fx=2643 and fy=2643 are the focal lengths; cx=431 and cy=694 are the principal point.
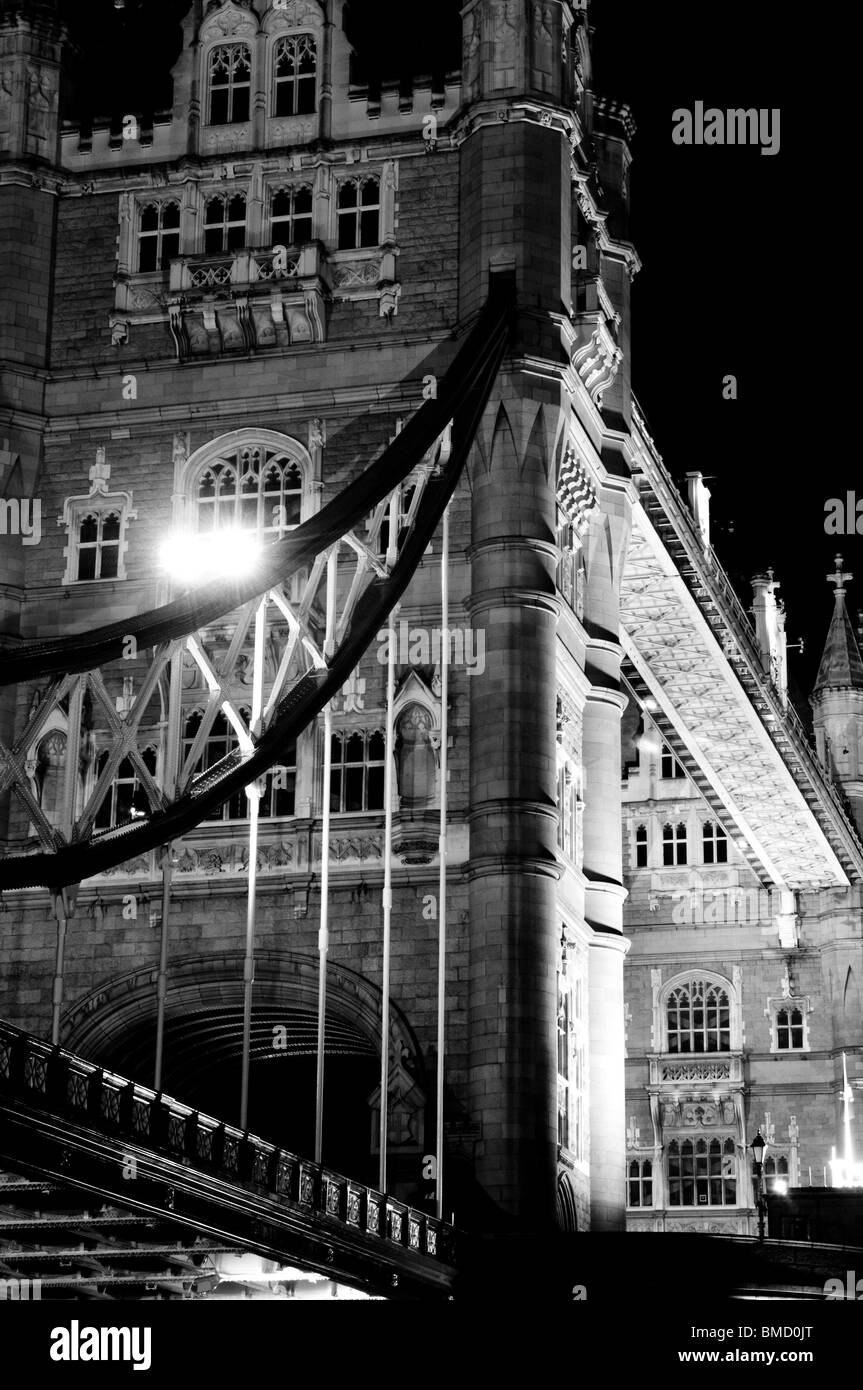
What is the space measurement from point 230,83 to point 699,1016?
122ft

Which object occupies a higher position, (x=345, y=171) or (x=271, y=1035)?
(x=345, y=171)

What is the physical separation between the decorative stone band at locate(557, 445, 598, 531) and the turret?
34.9 meters

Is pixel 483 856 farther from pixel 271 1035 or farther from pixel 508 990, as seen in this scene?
pixel 271 1035

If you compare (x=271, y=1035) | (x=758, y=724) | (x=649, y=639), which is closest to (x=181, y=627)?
(x=271, y=1035)

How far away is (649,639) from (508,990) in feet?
86.0

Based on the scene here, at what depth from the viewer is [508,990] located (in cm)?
4806

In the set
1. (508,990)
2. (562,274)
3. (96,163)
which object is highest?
(96,163)

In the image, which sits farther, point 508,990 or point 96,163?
point 96,163

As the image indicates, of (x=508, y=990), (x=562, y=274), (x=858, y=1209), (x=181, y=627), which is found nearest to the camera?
(x=181, y=627)

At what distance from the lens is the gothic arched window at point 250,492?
174ft

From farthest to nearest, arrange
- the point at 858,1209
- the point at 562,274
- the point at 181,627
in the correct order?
the point at 858,1209 < the point at 562,274 < the point at 181,627

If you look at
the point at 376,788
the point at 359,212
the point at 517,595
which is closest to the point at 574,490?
the point at 517,595

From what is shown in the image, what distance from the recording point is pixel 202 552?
50.3m

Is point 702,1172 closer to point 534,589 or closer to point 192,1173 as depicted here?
point 534,589
